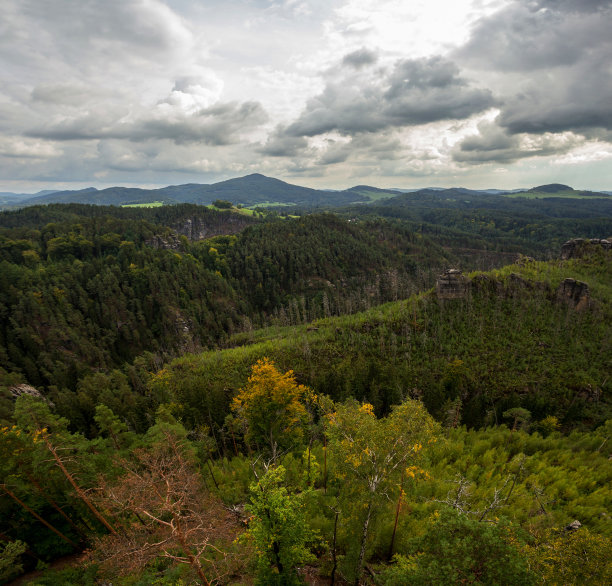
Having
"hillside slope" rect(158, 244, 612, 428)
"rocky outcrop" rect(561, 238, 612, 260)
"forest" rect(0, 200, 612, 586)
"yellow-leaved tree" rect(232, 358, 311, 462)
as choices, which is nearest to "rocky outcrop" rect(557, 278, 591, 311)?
"forest" rect(0, 200, 612, 586)

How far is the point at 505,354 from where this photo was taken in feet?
268

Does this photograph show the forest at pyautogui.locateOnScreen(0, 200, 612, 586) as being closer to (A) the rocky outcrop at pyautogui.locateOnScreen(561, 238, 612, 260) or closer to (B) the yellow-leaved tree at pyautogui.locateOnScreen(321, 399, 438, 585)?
(B) the yellow-leaved tree at pyautogui.locateOnScreen(321, 399, 438, 585)

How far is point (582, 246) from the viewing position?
415ft

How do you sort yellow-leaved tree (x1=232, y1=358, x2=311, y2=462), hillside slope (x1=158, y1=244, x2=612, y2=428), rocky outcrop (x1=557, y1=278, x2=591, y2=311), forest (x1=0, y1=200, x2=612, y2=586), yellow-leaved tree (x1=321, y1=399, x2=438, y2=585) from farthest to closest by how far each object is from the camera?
rocky outcrop (x1=557, y1=278, x2=591, y2=311) < hillside slope (x1=158, y1=244, x2=612, y2=428) < yellow-leaved tree (x1=232, y1=358, x2=311, y2=462) < yellow-leaved tree (x1=321, y1=399, x2=438, y2=585) < forest (x1=0, y1=200, x2=612, y2=586)

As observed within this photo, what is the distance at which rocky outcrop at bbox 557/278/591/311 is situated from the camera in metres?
91.9

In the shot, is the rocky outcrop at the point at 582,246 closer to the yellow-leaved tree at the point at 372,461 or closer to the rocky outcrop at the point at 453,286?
the rocky outcrop at the point at 453,286

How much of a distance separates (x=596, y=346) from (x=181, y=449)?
10656 cm

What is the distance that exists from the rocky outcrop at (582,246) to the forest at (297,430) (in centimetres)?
110

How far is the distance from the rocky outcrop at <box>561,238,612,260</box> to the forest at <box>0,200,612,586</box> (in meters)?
1.10

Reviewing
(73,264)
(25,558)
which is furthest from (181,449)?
(73,264)

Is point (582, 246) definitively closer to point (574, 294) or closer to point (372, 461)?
point (574, 294)

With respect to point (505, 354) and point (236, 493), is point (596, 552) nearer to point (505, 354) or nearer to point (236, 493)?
point (236, 493)

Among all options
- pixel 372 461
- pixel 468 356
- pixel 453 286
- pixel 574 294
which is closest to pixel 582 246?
pixel 574 294

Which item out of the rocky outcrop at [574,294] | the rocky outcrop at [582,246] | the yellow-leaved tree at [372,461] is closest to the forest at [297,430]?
the yellow-leaved tree at [372,461]
